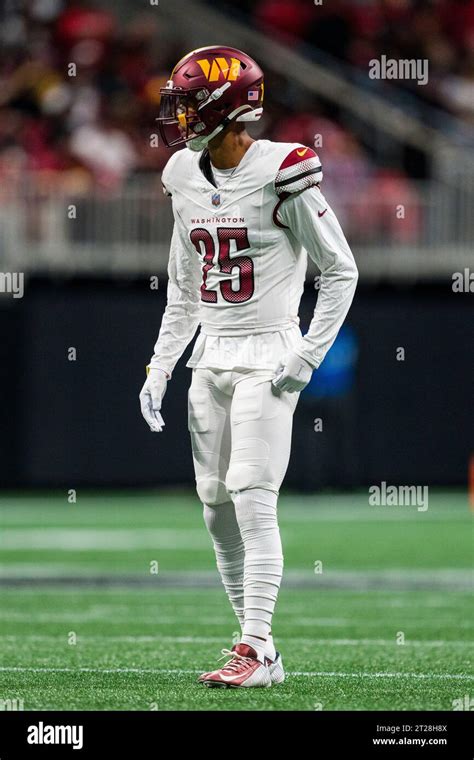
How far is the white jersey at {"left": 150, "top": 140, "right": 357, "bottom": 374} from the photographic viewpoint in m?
5.65

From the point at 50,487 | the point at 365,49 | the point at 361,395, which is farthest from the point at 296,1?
the point at 50,487

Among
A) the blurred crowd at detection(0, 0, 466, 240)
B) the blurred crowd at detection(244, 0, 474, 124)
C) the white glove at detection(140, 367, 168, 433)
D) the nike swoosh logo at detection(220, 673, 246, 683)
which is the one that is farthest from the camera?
the blurred crowd at detection(244, 0, 474, 124)

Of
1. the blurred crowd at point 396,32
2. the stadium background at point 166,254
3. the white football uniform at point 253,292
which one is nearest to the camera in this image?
the white football uniform at point 253,292

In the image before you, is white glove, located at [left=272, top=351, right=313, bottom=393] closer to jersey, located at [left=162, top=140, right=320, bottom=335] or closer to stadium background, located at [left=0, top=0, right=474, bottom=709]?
jersey, located at [left=162, top=140, right=320, bottom=335]

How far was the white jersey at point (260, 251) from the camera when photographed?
5.65 m

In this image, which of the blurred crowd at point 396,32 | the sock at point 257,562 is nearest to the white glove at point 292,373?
the sock at point 257,562

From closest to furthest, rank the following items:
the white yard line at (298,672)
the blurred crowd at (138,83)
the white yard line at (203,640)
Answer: the white yard line at (298,672)
the white yard line at (203,640)
the blurred crowd at (138,83)

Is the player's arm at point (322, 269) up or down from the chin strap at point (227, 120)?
down

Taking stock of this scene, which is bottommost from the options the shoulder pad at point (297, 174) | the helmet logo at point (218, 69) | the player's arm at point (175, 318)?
the player's arm at point (175, 318)

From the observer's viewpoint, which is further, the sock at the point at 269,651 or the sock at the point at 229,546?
the sock at the point at 229,546

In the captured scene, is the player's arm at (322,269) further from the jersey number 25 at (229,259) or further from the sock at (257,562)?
the sock at (257,562)

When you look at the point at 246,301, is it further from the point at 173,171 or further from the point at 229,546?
the point at 229,546

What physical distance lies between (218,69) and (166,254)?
11.2 meters

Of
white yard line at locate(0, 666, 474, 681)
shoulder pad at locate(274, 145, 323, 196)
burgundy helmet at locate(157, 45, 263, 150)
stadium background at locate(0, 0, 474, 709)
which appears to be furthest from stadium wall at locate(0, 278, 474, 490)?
shoulder pad at locate(274, 145, 323, 196)
